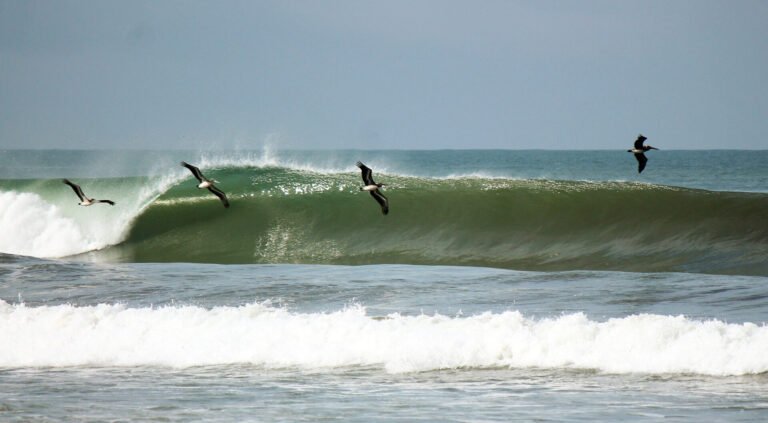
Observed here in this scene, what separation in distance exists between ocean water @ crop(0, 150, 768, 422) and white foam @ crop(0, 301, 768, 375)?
0.03 metres

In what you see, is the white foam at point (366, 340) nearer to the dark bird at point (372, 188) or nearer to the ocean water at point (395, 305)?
the ocean water at point (395, 305)

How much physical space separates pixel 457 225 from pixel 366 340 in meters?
12.0

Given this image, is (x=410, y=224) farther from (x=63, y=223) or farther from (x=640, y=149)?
(x=63, y=223)

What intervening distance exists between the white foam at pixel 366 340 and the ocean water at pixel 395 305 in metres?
0.03

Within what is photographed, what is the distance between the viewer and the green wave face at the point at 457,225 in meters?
20.6

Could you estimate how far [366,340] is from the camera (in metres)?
12.2

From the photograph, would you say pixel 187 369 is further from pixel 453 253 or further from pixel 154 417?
pixel 453 253

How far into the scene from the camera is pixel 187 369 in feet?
39.1

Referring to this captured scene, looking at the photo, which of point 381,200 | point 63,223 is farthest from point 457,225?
point 63,223

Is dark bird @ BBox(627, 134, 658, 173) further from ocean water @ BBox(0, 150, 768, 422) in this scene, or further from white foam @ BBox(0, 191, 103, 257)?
white foam @ BBox(0, 191, 103, 257)

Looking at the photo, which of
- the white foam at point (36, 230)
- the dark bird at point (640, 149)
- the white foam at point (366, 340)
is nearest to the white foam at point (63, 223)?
the white foam at point (36, 230)

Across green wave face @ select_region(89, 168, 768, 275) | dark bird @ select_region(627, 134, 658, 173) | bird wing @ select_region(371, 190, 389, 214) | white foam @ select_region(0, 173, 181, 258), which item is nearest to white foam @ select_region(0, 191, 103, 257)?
white foam @ select_region(0, 173, 181, 258)

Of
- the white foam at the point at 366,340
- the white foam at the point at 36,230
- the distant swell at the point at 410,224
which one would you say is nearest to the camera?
the white foam at the point at 366,340

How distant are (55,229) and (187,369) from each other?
53.4 feet
